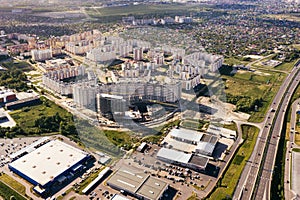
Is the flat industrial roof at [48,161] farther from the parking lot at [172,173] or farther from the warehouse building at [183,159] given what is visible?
the warehouse building at [183,159]

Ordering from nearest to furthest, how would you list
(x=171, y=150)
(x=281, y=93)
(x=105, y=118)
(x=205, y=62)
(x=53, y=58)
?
1. (x=171, y=150)
2. (x=105, y=118)
3. (x=281, y=93)
4. (x=205, y=62)
5. (x=53, y=58)

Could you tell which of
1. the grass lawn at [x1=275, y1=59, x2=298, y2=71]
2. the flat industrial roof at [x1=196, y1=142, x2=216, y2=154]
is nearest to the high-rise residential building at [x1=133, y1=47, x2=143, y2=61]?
the grass lawn at [x1=275, y1=59, x2=298, y2=71]

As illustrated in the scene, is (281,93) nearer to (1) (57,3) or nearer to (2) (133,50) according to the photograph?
(2) (133,50)

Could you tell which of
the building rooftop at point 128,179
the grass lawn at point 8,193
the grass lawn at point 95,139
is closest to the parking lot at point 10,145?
the grass lawn at point 8,193

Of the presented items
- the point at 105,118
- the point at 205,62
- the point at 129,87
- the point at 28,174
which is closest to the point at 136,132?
the point at 105,118

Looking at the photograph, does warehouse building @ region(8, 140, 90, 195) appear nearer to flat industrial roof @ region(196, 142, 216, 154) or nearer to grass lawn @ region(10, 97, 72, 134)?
grass lawn @ region(10, 97, 72, 134)

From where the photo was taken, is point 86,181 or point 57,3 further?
point 57,3
